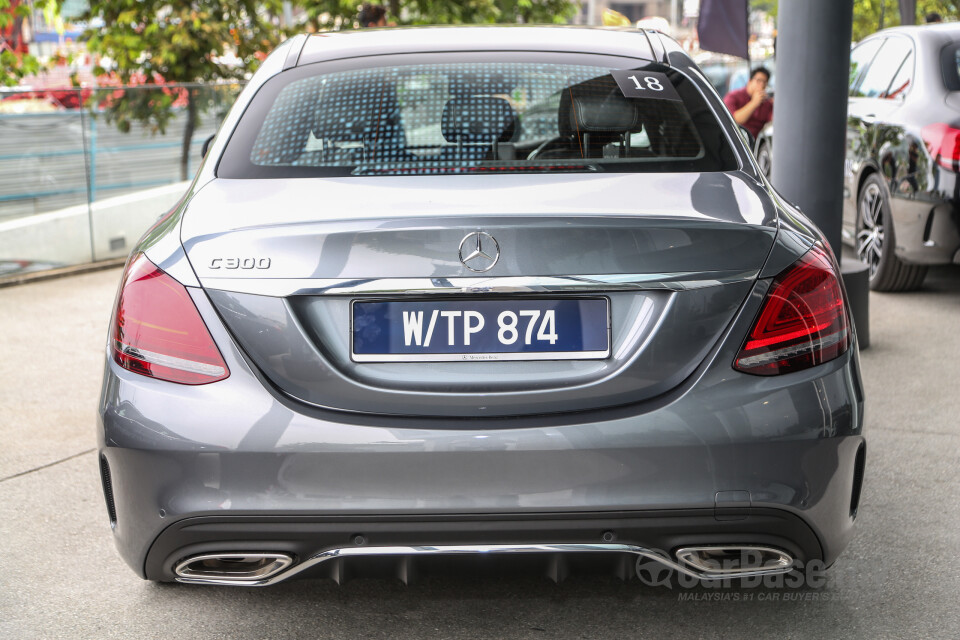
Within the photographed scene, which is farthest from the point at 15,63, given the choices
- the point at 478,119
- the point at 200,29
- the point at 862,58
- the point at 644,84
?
the point at 644,84

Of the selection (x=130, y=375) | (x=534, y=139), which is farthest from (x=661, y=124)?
(x=130, y=375)

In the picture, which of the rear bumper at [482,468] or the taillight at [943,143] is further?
the taillight at [943,143]

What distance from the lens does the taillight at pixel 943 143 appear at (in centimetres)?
633

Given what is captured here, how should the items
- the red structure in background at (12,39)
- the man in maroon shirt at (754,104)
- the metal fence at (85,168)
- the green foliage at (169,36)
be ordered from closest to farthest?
the metal fence at (85,168), the red structure in background at (12,39), the man in maroon shirt at (754,104), the green foliage at (169,36)

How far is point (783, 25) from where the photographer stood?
566cm

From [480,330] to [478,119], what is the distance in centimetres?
90

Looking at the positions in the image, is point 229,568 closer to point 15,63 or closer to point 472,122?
point 472,122

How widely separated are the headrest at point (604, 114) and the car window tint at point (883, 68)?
16.7 ft

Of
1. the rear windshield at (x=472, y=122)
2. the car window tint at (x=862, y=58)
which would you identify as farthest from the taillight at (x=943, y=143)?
the rear windshield at (x=472, y=122)

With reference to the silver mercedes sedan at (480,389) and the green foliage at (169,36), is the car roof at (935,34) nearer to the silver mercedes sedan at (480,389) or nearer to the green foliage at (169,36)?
the silver mercedes sedan at (480,389)

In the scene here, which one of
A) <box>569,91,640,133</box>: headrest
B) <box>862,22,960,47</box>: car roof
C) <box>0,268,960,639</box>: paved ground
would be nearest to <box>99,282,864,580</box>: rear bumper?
<box>0,268,960,639</box>: paved ground

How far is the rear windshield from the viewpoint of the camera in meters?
2.78

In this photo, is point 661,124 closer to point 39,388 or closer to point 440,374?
point 440,374

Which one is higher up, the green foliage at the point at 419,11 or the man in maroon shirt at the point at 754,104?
the green foliage at the point at 419,11
